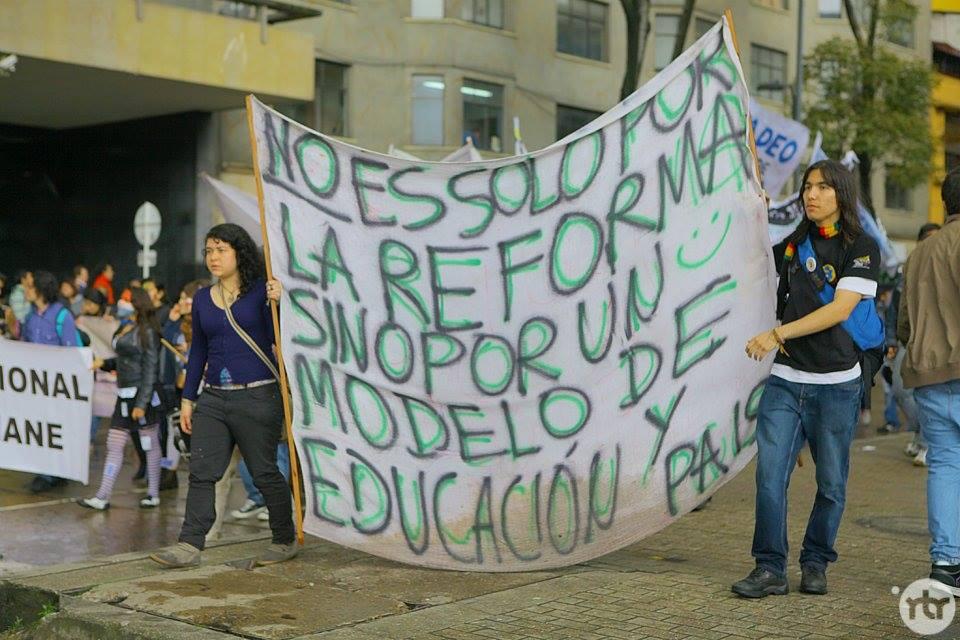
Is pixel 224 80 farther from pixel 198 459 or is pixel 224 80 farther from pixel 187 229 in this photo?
pixel 198 459

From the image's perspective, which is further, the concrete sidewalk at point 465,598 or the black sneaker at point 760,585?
the black sneaker at point 760,585

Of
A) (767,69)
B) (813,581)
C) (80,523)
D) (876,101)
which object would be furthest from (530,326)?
(767,69)

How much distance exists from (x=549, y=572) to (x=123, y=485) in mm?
5086

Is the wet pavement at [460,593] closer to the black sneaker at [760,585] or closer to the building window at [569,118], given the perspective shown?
the black sneaker at [760,585]

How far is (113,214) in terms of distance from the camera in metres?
26.7

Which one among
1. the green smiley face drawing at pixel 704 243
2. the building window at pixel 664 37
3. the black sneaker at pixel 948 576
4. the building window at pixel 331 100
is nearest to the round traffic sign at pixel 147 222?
the building window at pixel 331 100

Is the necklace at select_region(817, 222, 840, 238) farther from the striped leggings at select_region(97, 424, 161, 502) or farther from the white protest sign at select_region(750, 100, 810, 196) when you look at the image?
the white protest sign at select_region(750, 100, 810, 196)

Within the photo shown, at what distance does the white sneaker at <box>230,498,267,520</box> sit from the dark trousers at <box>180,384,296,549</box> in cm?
192

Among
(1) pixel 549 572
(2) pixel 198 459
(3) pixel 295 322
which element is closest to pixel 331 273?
(3) pixel 295 322

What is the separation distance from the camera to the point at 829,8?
41.1 metres

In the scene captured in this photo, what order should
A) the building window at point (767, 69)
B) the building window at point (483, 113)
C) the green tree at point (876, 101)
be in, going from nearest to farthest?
1. the building window at point (483, 113)
2. the green tree at point (876, 101)
3. the building window at point (767, 69)

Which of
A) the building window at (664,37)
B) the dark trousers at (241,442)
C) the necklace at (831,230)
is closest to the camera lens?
the necklace at (831,230)

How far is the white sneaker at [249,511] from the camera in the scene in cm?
868

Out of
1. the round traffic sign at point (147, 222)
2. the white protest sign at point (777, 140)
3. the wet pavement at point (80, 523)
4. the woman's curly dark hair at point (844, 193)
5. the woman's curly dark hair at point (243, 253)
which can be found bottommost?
the wet pavement at point (80, 523)
